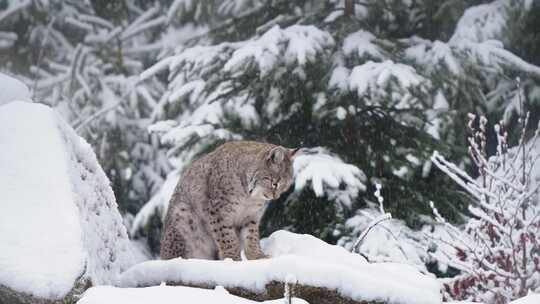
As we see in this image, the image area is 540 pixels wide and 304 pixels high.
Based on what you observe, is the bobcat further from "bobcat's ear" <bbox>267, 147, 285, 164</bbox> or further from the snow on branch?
the snow on branch

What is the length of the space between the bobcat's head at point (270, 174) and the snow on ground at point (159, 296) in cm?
221

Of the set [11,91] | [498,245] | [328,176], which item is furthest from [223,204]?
[328,176]

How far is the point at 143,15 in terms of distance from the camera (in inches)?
530

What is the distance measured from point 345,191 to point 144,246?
11.5 ft

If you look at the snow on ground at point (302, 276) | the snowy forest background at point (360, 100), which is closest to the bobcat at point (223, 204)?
the snow on ground at point (302, 276)

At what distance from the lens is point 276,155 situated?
5547mm

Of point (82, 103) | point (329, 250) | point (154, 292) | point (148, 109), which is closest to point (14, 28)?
point (82, 103)

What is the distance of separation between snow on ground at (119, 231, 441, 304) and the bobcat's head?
140 cm

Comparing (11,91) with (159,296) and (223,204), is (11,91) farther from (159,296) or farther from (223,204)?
(159,296)

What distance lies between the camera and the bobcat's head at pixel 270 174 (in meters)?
5.53

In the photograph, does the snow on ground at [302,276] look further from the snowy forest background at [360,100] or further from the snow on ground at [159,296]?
the snowy forest background at [360,100]

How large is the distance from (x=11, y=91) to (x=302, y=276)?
2.56 m

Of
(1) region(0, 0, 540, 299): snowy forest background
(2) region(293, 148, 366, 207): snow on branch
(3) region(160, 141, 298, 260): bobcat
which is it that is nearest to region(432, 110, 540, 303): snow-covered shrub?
(3) region(160, 141, 298, 260): bobcat

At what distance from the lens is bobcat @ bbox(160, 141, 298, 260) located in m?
5.46
